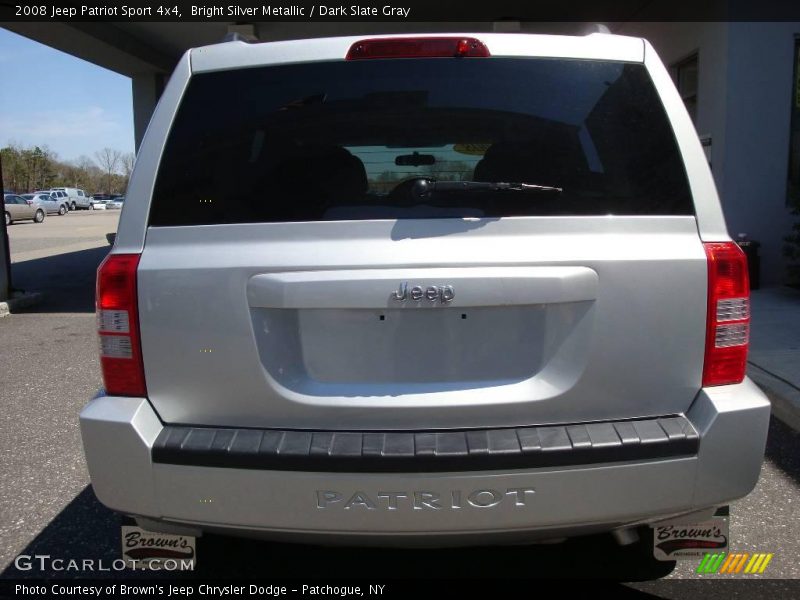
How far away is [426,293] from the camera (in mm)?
2037

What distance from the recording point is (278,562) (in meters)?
3.00

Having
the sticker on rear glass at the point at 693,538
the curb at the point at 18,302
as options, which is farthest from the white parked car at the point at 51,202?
the sticker on rear glass at the point at 693,538

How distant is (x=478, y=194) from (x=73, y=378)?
4.91 m

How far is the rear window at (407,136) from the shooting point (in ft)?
7.19

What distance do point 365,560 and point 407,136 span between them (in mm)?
1812

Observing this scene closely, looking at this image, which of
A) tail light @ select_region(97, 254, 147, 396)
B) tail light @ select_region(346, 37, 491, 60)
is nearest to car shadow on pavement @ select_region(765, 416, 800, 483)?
tail light @ select_region(346, 37, 491, 60)

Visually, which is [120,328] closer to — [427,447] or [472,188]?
[427,447]

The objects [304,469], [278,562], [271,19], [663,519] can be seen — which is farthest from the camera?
[271,19]

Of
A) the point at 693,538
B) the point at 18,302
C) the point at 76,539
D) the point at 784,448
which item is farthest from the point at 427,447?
the point at 18,302

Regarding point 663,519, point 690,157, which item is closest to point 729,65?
point 690,157

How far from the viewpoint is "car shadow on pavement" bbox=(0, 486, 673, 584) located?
114 inches

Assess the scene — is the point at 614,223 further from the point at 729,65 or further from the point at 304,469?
the point at 729,65

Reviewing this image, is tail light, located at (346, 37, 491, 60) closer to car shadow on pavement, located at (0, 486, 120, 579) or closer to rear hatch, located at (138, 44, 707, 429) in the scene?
rear hatch, located at (138, 44, 707, 429)

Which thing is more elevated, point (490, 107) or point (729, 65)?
point (729, 65)
